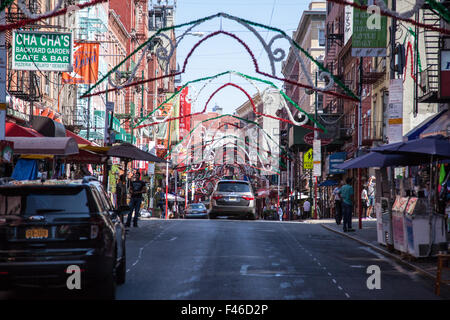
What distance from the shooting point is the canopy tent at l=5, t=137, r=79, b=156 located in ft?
63.2

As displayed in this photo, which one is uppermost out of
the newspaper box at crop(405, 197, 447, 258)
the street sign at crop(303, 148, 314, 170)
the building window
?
the building window

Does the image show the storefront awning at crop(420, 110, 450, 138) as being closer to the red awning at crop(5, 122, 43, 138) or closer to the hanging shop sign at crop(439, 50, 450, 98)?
the hanging shop sign at crop(439, 50, 450, 98)

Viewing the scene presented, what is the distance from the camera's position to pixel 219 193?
105 ft

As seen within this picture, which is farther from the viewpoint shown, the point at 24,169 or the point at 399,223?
the point at 24,169

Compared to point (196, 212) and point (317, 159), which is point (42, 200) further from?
point (196, 212)

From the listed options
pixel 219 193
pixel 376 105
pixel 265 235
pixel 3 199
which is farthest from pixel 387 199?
pixel 376 105

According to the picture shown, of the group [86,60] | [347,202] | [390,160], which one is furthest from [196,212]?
[390,160]

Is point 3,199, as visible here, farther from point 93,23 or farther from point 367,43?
point 93,23

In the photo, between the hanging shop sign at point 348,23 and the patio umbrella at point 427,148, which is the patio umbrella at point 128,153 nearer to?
the patio umbrella at point 427,148

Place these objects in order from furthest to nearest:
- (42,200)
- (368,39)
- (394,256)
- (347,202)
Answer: (347,202), (368,39), (394,256), (42,200)

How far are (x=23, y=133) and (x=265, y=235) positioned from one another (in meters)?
7.33

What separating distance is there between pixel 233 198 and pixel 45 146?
13520 mm

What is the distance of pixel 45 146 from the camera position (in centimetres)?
1941

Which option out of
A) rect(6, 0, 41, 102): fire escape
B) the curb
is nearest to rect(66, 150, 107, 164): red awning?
rect(6, 0, 41, 102): fire escape
